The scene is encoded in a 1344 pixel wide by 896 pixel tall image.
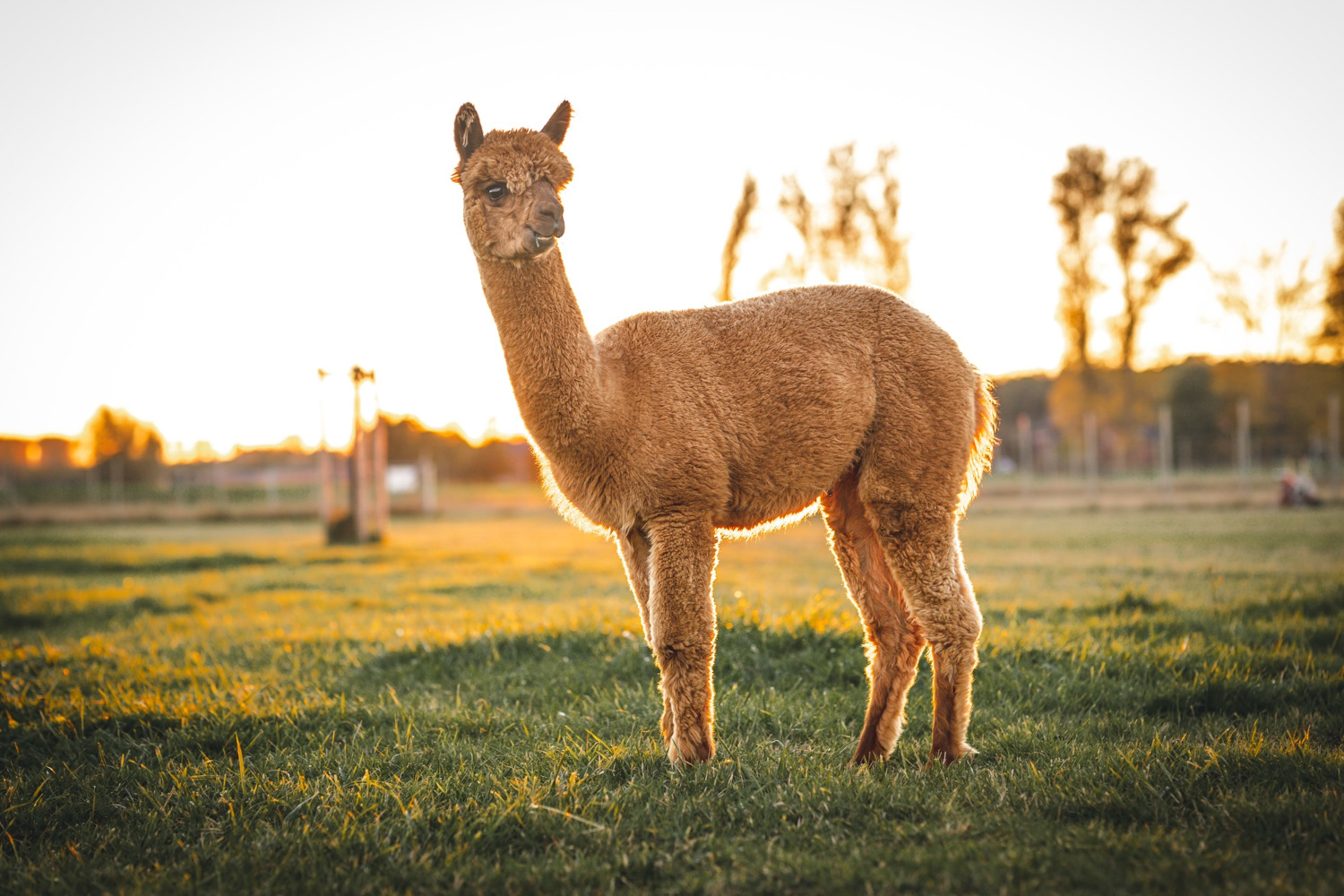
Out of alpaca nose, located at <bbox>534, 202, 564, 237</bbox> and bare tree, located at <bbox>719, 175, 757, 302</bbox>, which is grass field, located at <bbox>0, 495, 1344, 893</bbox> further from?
bare tree, located at <bbox>719, 175, 757, 302</bbox>

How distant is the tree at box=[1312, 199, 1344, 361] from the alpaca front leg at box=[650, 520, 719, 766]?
2593 centimetres

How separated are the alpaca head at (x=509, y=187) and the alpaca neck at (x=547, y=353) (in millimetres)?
114

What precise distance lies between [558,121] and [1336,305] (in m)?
26.2

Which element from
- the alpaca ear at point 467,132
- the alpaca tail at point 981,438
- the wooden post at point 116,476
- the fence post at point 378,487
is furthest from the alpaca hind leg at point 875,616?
the wooden post at point 116,476

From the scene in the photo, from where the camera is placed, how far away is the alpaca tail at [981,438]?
3752 mm

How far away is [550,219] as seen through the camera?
2914 millimetres

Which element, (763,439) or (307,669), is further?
(307,669)

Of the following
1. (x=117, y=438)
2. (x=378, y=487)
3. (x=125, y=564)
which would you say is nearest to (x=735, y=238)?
(x=378, y=487)

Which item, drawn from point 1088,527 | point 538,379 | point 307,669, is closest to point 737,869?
point 538,379

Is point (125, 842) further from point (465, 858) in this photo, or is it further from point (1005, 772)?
point (1005, 772)

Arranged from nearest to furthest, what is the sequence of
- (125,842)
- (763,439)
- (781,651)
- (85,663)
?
(125,842)
(763,439)
(781,651)
(85,663)

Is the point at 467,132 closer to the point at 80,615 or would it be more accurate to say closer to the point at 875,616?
the point at 875,616

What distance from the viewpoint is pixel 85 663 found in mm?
5742

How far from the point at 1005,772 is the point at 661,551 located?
1.56m
